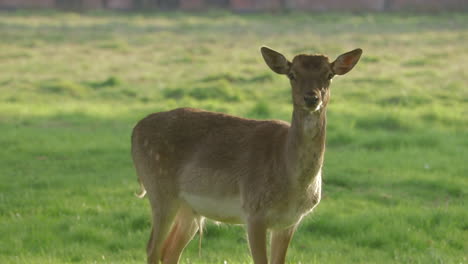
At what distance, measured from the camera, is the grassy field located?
8766 millimetres

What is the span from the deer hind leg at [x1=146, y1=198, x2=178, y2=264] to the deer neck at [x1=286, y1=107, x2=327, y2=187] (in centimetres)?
120

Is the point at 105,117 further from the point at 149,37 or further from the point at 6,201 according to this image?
the point at 149,37

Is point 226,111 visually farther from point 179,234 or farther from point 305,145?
point 305,145

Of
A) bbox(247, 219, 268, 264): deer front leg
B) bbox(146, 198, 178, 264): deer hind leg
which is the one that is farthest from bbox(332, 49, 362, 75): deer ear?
bbox(146, 198, 178, 264): deer hind leg

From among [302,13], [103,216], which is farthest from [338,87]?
[302,13]

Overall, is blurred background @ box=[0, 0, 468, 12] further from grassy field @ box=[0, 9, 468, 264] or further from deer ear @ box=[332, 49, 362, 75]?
deer ear @ box=[332, 49, 362, 75]

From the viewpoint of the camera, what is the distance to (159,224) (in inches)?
267

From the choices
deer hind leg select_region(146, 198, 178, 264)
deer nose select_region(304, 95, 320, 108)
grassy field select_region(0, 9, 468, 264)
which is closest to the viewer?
deer nose select_region(304, 95, 320, 108)

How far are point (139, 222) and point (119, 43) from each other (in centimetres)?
1848

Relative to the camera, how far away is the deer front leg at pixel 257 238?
20.3 ft

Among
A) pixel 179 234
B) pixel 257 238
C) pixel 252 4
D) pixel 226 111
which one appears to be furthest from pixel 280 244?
pixel 252 4

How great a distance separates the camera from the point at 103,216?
31.0 ft

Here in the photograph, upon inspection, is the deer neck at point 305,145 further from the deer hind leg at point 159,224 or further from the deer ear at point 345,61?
the deer hind leg at point 159,224

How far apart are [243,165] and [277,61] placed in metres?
0.89
